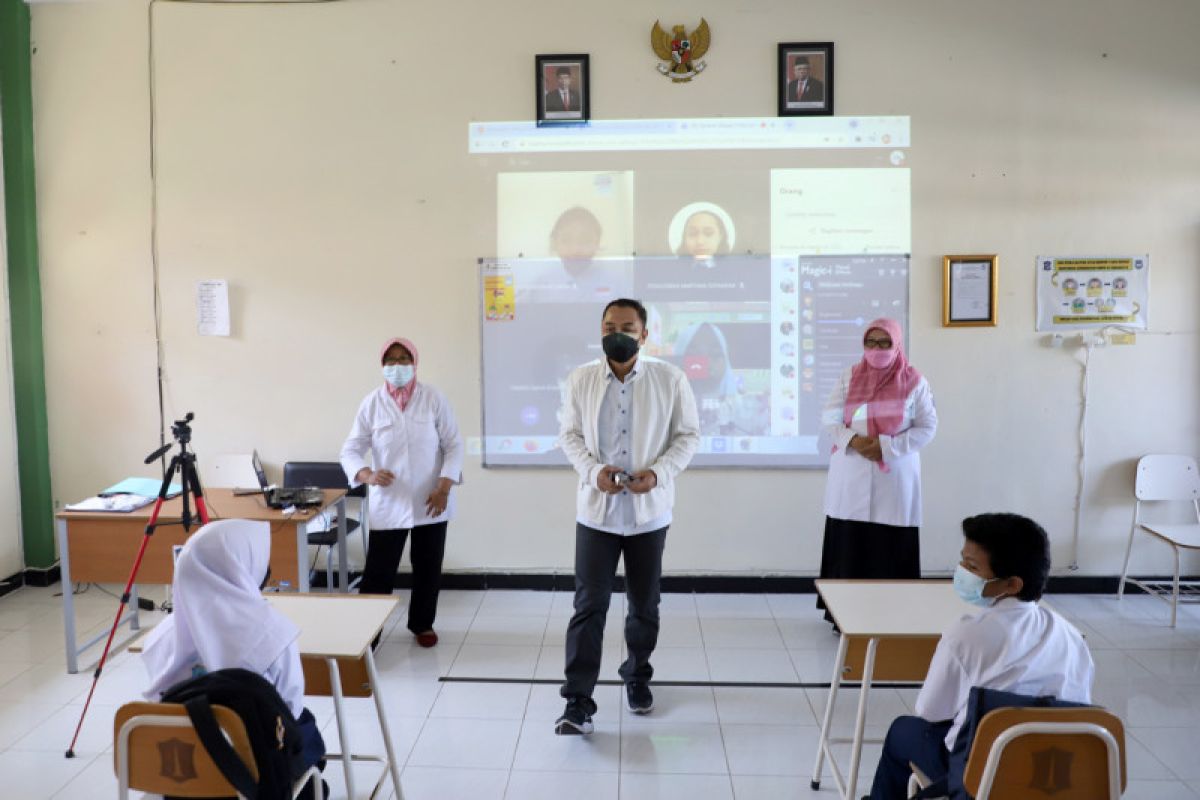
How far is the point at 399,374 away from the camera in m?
3.57

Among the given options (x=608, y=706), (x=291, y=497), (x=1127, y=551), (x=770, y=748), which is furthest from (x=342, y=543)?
(x=1127, y=551)

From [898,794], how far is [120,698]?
9.34 feet

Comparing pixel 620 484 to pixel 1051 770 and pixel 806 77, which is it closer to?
pixel 1051 770

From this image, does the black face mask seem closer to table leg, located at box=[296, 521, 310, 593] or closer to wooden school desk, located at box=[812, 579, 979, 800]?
wooden school desk, located at box=[812, 579, 979, 800]

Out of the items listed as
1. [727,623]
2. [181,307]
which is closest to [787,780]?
[727,623]

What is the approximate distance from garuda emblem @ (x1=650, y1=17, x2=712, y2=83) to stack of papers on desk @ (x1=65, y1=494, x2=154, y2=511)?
322 centimetres

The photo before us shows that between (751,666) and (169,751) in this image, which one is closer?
(169,751)

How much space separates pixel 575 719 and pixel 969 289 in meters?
2.92

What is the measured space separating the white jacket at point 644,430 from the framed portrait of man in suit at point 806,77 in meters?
1.96

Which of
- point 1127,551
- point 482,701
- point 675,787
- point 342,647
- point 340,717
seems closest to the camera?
point 342,647

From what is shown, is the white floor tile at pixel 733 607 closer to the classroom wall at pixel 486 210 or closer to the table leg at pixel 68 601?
the classroom wall at pixel 486 210

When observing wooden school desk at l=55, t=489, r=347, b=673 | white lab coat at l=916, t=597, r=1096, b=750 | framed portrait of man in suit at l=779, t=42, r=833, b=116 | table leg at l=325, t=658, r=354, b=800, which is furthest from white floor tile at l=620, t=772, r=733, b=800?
framed portrait of man in suit at l=779, t=42, r=833, b=116

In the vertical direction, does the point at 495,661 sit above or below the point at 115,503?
below

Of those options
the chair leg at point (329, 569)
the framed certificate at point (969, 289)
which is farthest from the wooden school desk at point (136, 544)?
the framed certificate at point (969, 289)
